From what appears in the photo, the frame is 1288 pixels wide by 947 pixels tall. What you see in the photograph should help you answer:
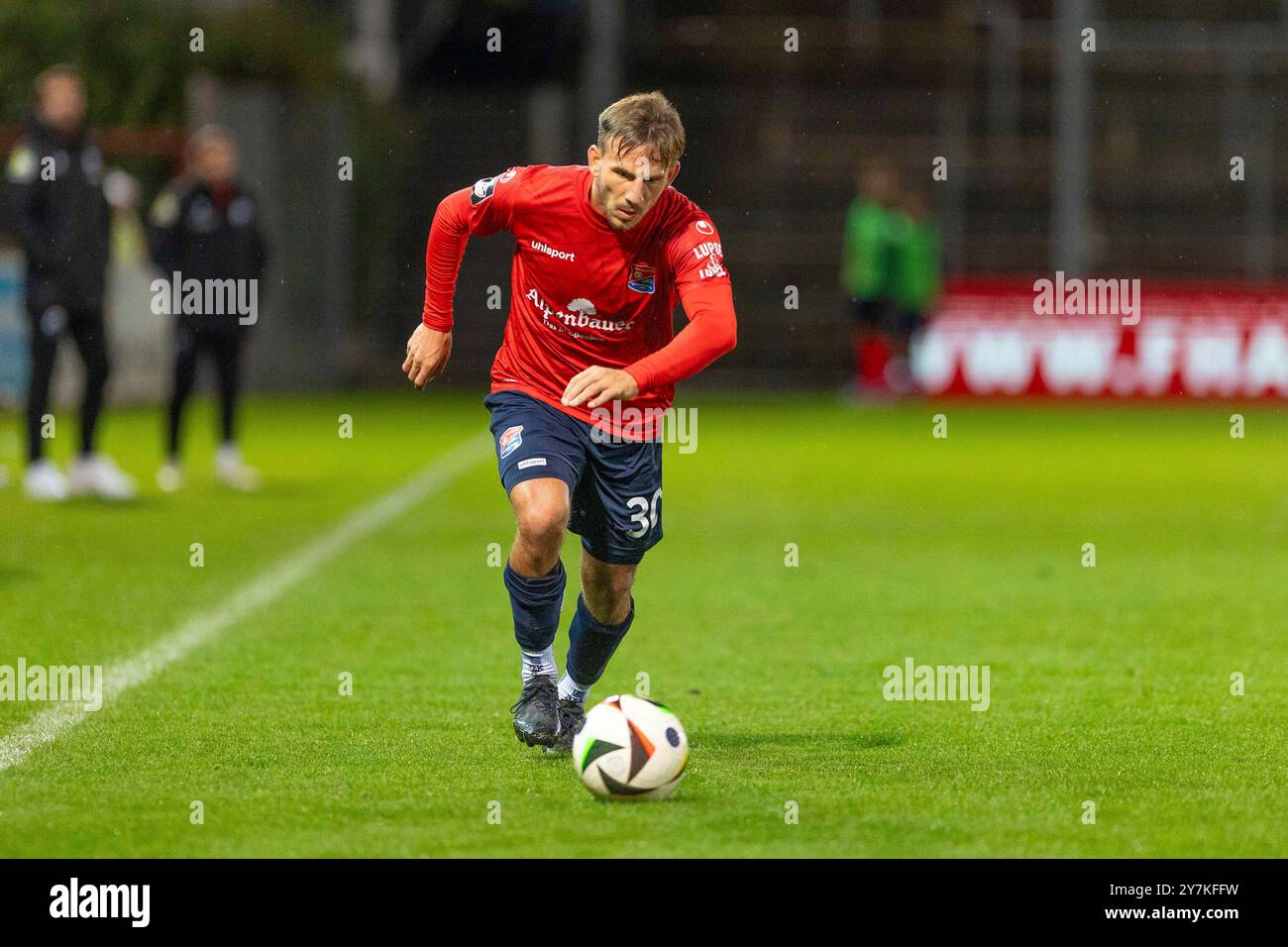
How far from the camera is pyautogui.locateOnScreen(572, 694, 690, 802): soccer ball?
5.52 meters

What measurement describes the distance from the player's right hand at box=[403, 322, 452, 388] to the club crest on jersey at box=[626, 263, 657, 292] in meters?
0.58

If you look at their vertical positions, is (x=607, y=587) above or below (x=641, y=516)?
below

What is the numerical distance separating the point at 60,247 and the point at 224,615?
5.11m

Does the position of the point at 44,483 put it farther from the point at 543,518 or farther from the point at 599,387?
the point at 599,387

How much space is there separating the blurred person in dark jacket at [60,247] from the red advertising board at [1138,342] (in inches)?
469

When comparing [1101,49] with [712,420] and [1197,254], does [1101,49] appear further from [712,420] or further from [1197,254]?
[712,420]

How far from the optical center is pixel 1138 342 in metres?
23.2

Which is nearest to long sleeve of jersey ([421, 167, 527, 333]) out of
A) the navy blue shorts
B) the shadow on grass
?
the navy blue shorts

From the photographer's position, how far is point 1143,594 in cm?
991

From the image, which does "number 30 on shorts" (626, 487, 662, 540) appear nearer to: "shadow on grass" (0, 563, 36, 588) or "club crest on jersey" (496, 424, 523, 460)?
"club crest on jersey" (496, 424, 523, 460)

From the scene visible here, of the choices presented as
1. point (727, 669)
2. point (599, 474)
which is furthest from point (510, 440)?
point (727, 669)

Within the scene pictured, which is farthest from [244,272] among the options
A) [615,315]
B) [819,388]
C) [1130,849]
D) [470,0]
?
[470,0]

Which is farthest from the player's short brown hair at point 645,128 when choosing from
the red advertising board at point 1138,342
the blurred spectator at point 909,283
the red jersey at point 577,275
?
the red advertising board at point 1138,342

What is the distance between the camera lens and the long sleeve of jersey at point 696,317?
5.90m
